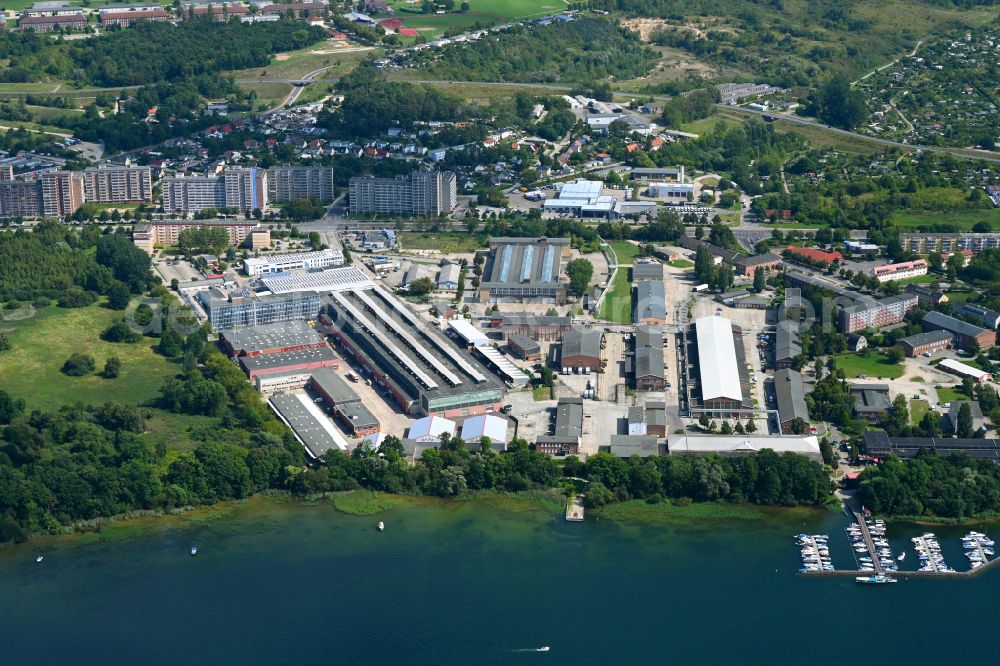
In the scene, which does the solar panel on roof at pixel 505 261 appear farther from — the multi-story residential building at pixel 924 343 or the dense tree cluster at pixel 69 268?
the multi-story residential building at pixel 924 343

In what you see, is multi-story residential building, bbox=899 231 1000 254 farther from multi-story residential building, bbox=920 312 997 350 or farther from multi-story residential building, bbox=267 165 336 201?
multi-story residential building, bbox=267 165 336 201

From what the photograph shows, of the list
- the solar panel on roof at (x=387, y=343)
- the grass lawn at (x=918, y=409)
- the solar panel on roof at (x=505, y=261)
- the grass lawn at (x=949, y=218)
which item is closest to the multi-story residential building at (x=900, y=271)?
the grass lawn at (x=949, y=218)

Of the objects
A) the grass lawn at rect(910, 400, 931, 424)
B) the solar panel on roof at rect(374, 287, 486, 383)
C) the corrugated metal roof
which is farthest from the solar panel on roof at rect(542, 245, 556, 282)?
the grass lawn at rect(910, 400, 931, 424)

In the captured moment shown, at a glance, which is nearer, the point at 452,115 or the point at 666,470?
the point at 666,470

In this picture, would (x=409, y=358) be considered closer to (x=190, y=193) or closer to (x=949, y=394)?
(x=949, y=394)

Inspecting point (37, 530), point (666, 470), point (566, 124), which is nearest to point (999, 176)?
point (566, 124)

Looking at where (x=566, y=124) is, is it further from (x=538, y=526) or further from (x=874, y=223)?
(x=538, y=526)
